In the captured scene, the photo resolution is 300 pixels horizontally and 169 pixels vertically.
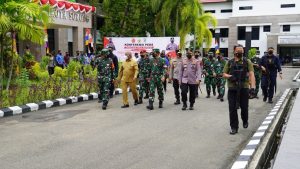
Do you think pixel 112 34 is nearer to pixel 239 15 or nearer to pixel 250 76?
pixel 250 76

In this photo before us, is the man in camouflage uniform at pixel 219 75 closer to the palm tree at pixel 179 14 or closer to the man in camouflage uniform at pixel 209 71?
the man in camouflage uniform at pixel 209 71

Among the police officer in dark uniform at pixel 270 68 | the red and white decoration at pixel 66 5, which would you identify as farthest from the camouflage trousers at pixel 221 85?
the red and white decoration at pixel 66 5

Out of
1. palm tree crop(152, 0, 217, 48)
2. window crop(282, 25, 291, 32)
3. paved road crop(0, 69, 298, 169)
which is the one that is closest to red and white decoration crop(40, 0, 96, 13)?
paved road crop(0, 69, 298, 169)

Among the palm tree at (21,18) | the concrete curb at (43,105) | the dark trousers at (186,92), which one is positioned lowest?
the concrete curb at (43,105)

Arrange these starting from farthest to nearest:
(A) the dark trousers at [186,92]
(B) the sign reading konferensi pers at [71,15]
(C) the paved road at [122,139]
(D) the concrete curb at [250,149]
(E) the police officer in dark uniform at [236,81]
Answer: (B) the sign reading konferensi pers at [71,15], (A) the dark trousers at [186,92], (E) the police officer in dark uniform at [236,81], (C) the paved road at [122,139], (D) the concrete curb at [250,149]

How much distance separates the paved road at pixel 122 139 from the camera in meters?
5.93

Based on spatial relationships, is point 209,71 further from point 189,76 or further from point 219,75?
point 189,76

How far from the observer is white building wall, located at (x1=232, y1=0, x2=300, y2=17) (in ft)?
176

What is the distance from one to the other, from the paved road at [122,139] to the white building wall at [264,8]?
4616 cm

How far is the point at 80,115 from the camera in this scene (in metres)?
10.4

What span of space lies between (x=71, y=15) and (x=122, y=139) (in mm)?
14534

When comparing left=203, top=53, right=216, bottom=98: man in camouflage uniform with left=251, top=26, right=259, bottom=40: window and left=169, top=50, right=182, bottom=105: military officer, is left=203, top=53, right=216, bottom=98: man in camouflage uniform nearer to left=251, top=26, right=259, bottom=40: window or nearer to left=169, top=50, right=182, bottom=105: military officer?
left=169, top=50, right=182, bottom=105: military officer

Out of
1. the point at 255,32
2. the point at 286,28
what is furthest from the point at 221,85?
the point at 255,32

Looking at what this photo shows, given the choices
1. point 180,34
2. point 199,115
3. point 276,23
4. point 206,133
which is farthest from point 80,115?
point 276,23
